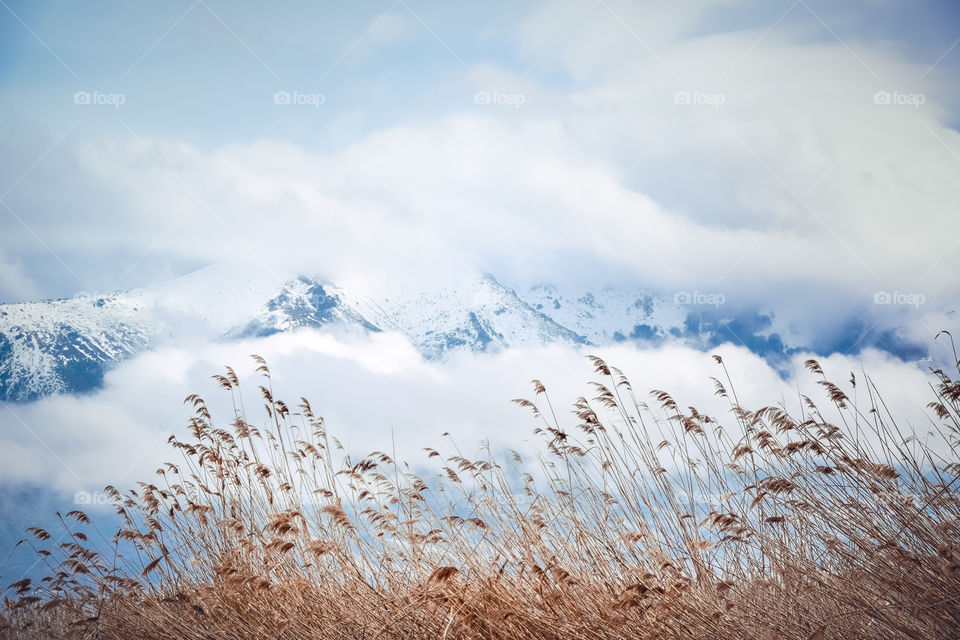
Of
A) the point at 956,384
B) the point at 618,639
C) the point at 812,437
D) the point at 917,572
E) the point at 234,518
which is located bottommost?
the point at 618,639

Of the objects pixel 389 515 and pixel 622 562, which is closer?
pixel 622 562

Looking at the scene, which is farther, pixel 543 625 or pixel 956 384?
pixel 956 384

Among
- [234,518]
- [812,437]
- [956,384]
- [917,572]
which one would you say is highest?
[956,384]

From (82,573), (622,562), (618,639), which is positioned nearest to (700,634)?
(618,639)

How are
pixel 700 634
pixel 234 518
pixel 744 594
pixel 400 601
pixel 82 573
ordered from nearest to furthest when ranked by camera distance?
pixel 700 634 < pixel 744 594 < pixel 400 601 < pixel 234 518 < pixel 82 573

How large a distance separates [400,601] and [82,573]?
12.3 ft

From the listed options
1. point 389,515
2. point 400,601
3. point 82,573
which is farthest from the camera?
point 82,573

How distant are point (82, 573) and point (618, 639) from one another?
513 centimetres

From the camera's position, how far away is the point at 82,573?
5.88 metres

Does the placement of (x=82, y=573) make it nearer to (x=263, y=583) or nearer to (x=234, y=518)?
(x=234, y=518)

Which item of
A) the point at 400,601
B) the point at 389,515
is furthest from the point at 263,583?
the point at 389,515

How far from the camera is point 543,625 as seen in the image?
350cm

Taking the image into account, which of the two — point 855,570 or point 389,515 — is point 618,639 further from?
point 389,515

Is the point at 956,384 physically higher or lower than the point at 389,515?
higher
